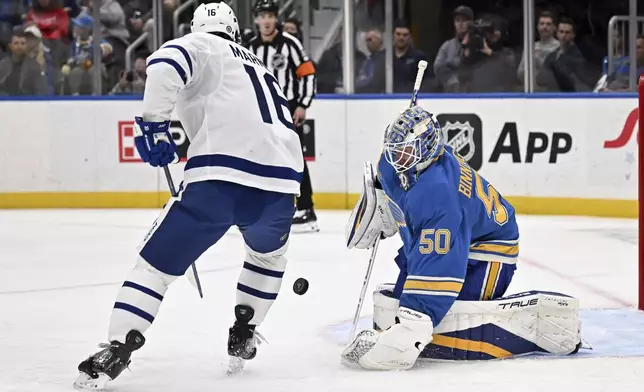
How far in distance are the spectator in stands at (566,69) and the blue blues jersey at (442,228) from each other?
4.47 metres

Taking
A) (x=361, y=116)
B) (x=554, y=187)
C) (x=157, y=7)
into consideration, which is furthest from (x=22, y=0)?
(x=554, y=187)

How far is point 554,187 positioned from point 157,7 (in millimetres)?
3037

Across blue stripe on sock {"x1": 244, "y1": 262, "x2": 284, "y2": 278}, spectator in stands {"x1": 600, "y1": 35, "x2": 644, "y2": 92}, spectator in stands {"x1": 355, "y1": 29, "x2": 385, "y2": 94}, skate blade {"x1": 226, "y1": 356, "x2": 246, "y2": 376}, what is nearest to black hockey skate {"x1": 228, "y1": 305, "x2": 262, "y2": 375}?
skate blade {"x1": 226, "y1": 356, "x2": 246, "y2": 376}

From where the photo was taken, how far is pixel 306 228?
7105mm

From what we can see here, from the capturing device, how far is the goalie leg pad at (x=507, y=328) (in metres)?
3.58

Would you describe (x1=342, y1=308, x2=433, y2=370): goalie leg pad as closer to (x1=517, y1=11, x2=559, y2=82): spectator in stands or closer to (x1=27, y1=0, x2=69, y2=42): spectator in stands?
(x1=517, y1=11, x2=559, y2=82): spectator in stands

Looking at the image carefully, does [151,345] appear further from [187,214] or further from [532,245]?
[532,245]

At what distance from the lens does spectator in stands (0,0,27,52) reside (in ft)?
29.2

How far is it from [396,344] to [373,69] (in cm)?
519

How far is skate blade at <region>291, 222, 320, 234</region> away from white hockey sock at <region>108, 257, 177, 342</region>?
12.6ft

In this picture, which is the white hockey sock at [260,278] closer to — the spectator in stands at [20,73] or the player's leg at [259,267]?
the player's leg at [259,267]

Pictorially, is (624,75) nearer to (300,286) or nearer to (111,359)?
(300,286)

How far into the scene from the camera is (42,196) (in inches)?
339

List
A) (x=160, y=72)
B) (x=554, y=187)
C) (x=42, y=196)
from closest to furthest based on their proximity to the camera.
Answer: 1. (x=160, y=72)
2. (x=554, y=187)
3. (x=42, y=196)
